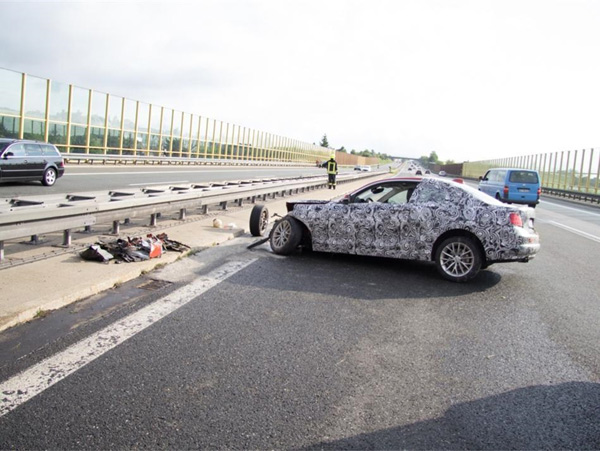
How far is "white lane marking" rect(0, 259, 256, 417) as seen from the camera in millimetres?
3529

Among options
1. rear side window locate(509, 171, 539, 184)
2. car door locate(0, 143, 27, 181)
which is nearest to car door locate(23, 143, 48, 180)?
car door locate(0, 143, 27, 181)

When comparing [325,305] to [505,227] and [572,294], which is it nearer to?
[505,227]

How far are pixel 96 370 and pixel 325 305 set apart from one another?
2.72 metres

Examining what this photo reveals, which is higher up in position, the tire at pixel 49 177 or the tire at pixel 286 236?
the tire at pixel 49 177

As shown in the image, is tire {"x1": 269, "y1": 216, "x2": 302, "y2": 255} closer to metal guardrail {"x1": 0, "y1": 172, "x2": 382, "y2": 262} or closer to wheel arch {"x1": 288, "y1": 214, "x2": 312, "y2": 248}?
wheel arch {"x1": 288, "y1": 214, "x2": 312, "y2": 248}

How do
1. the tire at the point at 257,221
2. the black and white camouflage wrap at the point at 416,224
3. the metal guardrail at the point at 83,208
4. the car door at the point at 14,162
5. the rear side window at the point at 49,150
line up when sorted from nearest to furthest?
the metal guardrail at the point at 83,208
the black and white camouflage wrap at the point at 416,224
the tire at the point at 257,221
the car door at the point at 14,162
the rear side window at the point at 49,150

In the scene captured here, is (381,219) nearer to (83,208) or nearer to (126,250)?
(126,250)

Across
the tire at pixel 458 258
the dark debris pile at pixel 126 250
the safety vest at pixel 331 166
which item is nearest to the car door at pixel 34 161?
the dark debris pile at pixel 126 250

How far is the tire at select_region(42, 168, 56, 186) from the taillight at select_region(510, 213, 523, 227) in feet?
49.9

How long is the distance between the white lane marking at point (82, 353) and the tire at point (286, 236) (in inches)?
102

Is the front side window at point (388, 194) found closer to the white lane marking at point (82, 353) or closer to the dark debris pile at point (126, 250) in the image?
the dark debris pile at point (126, 250)

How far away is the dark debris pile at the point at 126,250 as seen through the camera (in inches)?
283

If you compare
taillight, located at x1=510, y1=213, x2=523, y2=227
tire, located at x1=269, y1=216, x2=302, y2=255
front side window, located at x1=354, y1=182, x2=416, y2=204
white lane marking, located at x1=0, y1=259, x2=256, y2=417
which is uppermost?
front side window, located at x1=354, y1=182, x2=416, y2=204

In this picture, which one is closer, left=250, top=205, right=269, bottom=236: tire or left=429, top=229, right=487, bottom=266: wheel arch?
left=429, top=229, right=487, bottom=266: wheel arch
